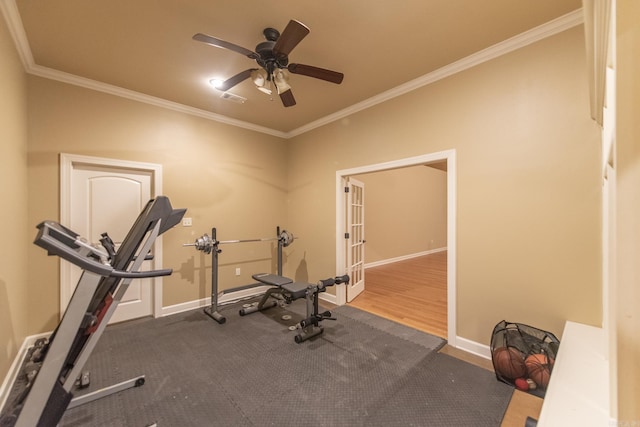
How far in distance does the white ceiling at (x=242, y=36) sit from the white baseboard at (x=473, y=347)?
2.83 metres

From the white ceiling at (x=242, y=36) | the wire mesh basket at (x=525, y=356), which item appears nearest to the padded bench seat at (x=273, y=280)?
the wire mesh basket at (x=525, y=356)

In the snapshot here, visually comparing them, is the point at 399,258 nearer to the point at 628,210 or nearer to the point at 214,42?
the point at 214,42

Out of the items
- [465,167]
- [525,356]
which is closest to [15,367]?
[525,356]

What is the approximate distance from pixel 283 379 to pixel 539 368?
196cm

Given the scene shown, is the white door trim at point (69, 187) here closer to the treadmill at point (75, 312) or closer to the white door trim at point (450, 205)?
the treadmill at point (75, 312)

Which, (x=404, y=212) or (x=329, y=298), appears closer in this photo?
(x=329, y=298)

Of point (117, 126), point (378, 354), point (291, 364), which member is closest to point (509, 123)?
point (378, 354)

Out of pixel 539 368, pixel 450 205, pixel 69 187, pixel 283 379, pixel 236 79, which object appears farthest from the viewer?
pixel 69 187


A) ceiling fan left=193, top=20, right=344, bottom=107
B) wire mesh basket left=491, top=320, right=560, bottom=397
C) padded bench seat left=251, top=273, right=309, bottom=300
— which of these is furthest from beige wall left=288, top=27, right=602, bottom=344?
padded bench seat left=251, top=273, right=309, bottom=300

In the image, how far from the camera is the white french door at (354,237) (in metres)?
3.97

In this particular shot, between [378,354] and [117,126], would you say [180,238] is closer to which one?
[117,126]

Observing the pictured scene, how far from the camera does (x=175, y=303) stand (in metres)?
3.52

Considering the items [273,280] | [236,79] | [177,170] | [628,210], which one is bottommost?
[273,280]

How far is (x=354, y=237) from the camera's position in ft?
13.8
